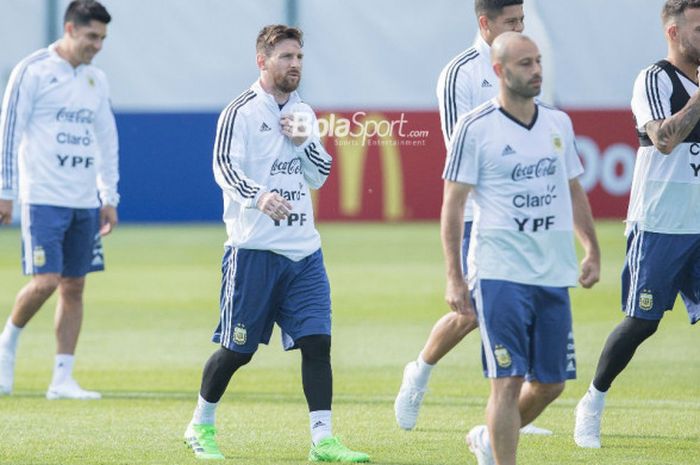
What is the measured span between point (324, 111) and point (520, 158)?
55.6 feet

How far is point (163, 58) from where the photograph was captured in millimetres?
26547

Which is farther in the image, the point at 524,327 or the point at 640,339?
the point at 640,339

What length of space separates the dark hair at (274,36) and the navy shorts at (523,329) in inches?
73.5

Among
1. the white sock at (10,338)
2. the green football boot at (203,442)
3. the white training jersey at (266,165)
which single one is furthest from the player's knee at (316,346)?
the white sock at (10,338)

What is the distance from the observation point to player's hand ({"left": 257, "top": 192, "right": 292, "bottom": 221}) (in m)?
7.54

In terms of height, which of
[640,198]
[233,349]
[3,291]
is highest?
[640,198]

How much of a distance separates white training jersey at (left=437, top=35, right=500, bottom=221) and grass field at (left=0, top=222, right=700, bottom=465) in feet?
5.10

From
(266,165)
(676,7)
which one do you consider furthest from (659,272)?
(266,165)

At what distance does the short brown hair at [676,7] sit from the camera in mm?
8375

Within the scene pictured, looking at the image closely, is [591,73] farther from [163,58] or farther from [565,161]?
[565,161]

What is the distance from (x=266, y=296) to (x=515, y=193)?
5.66 feet

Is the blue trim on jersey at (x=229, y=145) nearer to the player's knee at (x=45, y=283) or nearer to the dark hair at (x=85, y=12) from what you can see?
the dark hair at (x=85, y=12)

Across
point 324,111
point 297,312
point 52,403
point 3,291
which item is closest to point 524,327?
point 297,312

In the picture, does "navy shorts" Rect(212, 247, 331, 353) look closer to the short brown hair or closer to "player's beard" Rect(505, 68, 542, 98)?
"player's beard" Rect(505, 68, 542, 98)
